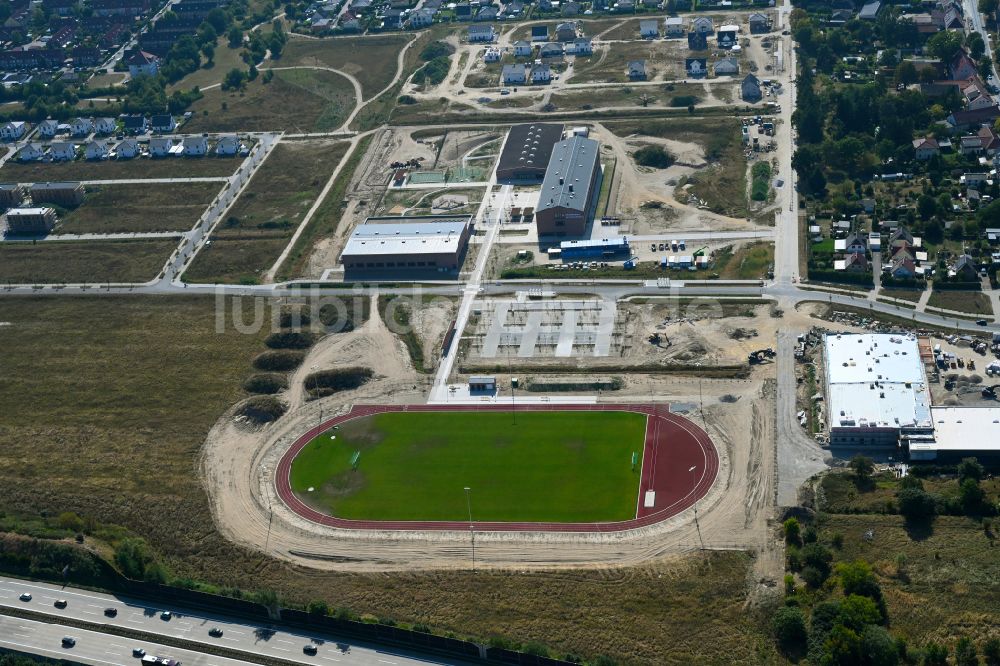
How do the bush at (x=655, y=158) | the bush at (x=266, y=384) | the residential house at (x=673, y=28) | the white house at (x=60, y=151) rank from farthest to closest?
the residential house at (x=673, y=28)
the white house at (x=60, y=151)
the bush at (x=655, y=158)
the bush at (x=266, y=384)

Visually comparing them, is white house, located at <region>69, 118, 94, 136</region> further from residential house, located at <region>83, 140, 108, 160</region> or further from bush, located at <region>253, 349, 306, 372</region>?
bush, located at <region>253, 349, 306, 372</region>

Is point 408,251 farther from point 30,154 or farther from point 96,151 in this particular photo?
point 30,154

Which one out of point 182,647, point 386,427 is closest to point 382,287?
point 386,427

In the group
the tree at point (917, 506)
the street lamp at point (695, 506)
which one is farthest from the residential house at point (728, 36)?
the tree at point (917, 506)

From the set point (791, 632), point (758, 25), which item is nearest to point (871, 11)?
point (758, 25)

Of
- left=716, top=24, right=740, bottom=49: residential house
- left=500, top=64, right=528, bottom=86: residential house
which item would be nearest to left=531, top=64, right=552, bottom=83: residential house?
left=500, top=64, right=528, bottom=86: residential house

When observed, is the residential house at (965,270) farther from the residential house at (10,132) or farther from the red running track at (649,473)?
the residential house at (10,132)
